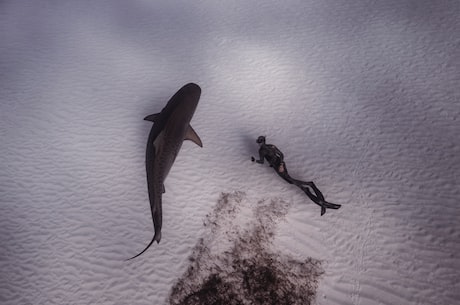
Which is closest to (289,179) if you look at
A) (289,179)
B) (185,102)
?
(289,179)

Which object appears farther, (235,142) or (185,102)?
(235,142)

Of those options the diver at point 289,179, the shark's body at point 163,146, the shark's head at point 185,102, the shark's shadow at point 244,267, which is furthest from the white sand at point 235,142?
the shark's body at point 163,146

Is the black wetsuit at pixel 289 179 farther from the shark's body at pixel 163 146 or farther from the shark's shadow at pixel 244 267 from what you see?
the shark's body at pixel 163 146

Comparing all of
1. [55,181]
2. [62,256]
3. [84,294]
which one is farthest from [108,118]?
[84,294]

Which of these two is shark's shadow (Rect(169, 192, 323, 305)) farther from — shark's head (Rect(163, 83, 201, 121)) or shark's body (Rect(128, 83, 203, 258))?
shark's head (Rect(163, 83, 201, 121))

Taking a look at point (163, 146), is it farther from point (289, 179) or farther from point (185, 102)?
point (289, 179)

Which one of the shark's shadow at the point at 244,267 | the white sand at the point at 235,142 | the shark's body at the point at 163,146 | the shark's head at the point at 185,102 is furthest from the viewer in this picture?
the shark's head at the point at 185,102

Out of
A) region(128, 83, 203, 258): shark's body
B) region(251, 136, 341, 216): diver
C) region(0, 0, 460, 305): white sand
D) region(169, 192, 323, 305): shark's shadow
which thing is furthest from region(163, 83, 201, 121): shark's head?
region(169, 192, 323, 305): shark's shadow
